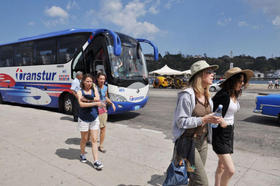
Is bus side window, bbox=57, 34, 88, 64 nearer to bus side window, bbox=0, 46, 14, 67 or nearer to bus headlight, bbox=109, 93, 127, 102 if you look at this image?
bus headlight, bbox=109, 93, 127, 102

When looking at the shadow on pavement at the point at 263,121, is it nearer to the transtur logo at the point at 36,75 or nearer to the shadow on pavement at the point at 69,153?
the shadow on pavement at the point at 69,153

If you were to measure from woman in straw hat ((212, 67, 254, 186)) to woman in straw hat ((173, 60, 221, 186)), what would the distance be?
0.25 meters

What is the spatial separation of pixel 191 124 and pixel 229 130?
0.75 meters

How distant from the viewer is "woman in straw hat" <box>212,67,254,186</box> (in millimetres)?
2543

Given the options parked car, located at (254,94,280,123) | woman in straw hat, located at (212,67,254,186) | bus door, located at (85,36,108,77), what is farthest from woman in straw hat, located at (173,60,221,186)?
parked car, located at (254,94,280,123)

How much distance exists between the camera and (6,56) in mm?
11578

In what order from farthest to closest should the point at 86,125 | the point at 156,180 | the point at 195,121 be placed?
the point at 86,125, the point at 156,180, the point at 195,121

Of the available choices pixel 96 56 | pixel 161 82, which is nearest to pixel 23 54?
pixel 96 56

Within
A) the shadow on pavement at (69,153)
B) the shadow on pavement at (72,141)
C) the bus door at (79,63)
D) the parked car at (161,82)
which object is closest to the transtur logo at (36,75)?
the bus door at (79,63)

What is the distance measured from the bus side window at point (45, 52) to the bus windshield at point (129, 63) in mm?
3233

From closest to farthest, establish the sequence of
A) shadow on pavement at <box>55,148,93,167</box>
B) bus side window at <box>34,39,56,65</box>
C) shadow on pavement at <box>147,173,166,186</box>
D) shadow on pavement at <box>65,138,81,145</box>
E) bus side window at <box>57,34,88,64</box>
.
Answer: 1. shadow on pavement at <box>147,173,166,186</box>
2. shadow on pavement at <box>55,148,93,167</box>
3. shadow on pavement at <box>65,138,81,145</box>
4. bus side window at <box>57,34,88,64</box>
5. bus side window at <box>34,39,56,65</box>

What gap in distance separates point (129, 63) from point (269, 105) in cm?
516

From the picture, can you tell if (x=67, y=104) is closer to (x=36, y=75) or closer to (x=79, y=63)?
(x=79, y=63)

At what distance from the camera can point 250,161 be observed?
415 cm
